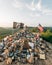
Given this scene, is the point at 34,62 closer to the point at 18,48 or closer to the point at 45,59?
the point at 45,59

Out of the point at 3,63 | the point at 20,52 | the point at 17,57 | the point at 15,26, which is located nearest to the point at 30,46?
the point at 20,52

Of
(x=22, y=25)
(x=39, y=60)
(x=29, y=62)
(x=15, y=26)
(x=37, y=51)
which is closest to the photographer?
(x=29, y=62)

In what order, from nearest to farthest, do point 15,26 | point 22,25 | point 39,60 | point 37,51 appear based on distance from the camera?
point 39,60, point 37,51, point 15,26, point 22,25

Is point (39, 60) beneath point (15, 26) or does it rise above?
beneath

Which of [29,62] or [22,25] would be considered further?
[22,25]

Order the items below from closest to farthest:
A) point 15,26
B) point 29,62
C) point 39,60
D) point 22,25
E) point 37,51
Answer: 1. point 29,62
2. point 39,60
3. point 37,51
4. point 15,26
5. point 22,25

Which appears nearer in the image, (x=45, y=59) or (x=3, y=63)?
(x=3, y=63)

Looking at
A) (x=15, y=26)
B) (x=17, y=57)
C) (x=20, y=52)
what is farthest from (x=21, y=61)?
(x=15, y=26)

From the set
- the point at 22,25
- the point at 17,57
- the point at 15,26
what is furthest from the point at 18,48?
the point at 22,25

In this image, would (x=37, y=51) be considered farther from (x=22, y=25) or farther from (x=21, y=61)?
(x=22, y=25)
